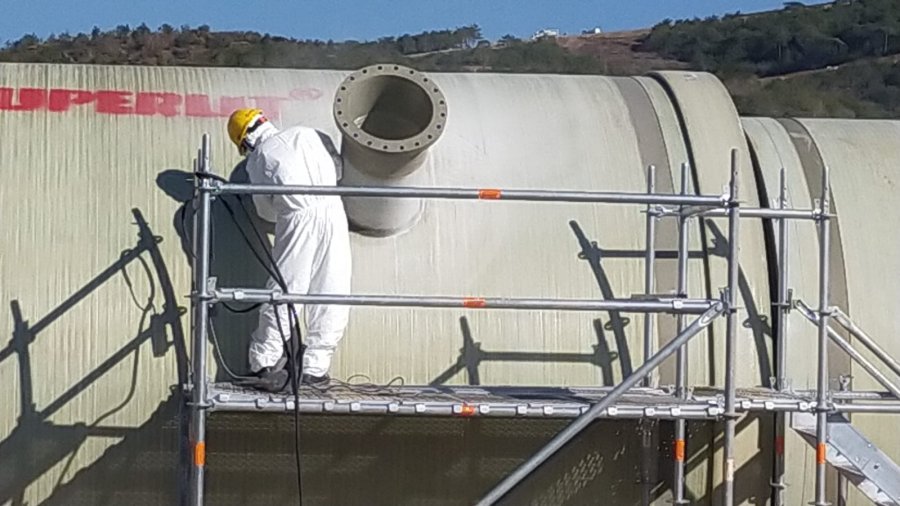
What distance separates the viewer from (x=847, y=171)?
9422 millimetres

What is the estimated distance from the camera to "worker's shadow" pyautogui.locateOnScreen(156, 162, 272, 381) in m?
8.35

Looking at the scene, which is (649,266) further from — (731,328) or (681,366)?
(731,328)

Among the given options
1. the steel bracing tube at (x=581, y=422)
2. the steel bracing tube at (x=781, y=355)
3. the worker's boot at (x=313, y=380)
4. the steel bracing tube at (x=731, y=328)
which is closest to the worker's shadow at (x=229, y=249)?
the worker's boot at (x=313, y=380)

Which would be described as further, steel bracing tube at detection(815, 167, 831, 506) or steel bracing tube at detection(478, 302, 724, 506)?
steel bracing tube at detection(815, 167, 831, 506)

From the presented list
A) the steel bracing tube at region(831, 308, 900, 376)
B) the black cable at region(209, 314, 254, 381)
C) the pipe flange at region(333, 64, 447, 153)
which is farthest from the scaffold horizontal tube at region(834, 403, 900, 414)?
the black cable at region(209, 314, 254, 381)

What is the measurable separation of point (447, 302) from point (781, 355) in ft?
7.54

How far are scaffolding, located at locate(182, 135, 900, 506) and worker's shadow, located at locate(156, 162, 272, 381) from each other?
8.8 inches

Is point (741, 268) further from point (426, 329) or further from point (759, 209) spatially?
point (426, 329)

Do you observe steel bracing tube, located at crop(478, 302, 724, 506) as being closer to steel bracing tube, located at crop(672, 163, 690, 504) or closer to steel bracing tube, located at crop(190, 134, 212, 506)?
steel bracing tube, located at crop(672, 163, 690, 504)

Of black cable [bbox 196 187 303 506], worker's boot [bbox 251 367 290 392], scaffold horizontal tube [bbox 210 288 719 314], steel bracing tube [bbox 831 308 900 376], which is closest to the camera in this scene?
scaffold horizontal tube [bbox 210 288 719 314]

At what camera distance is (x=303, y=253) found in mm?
7949

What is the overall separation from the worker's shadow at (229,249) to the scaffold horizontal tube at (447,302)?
1065mm

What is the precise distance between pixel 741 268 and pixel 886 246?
3.09 ft

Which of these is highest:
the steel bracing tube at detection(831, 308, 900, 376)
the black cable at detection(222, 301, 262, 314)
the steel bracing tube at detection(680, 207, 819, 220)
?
the steel bracing tube at detection(680, 207, 819, 220)
